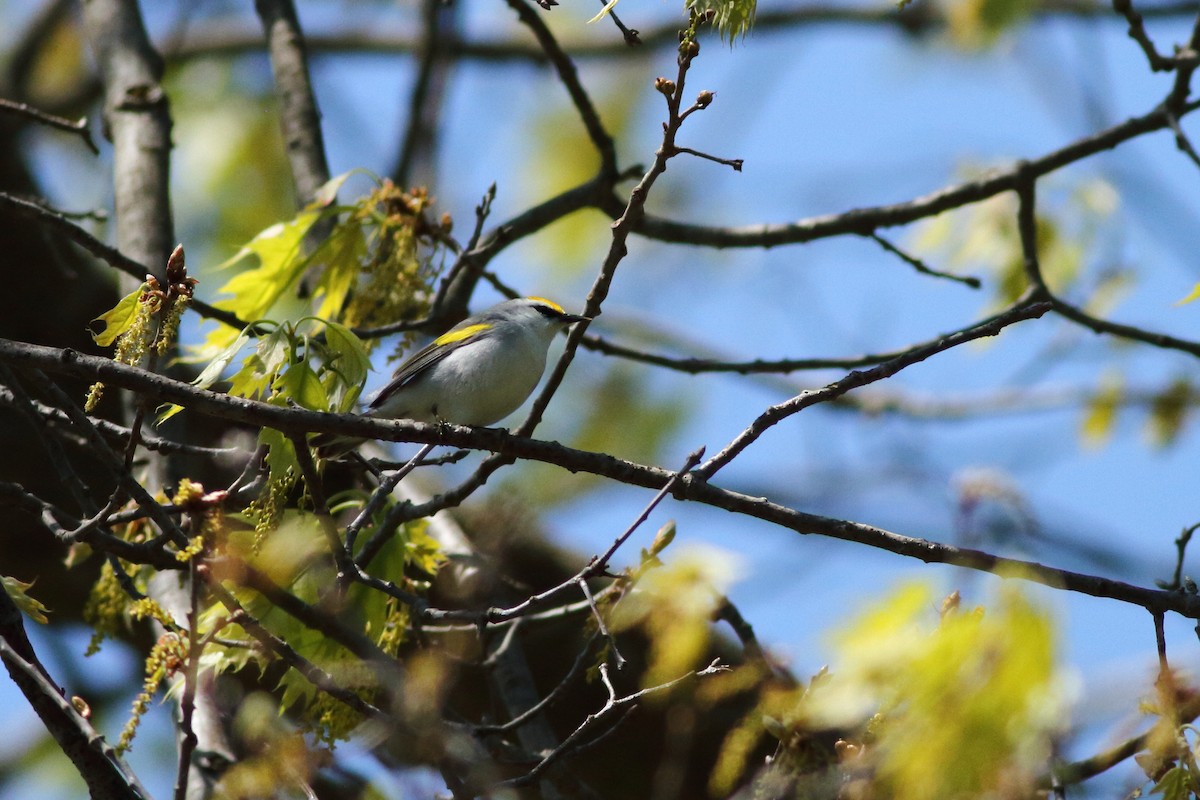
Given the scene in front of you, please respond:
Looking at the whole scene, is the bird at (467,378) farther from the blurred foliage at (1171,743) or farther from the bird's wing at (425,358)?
the blurred foliage at (1171,743)

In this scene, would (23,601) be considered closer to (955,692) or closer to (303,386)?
(303,386)

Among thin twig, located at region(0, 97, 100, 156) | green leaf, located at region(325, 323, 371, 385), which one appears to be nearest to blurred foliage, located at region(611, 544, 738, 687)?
green leaf, located at region(325, 323, 371, 385)

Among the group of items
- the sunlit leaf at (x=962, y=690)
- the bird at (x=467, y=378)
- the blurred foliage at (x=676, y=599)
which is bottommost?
the sunlit leaf at (x=962, y=690)

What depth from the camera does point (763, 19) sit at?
23.6 feet

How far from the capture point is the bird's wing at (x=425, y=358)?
13.2 feet

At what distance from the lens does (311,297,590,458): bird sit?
12.7 feet

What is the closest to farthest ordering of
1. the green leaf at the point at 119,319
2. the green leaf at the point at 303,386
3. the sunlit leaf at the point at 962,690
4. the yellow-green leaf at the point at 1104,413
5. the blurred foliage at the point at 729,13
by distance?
the sunlit leaf at the point at 962,690
the blurred foliage at the point at 729,13
the green leaf at the point at 119,319
the green leaf at the point at 303,386
the yellow-green leaf at the point at 1104,413

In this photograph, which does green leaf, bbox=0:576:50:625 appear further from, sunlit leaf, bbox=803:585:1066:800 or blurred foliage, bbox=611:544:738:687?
sunlit leaf, bbox=803:585:1066:800

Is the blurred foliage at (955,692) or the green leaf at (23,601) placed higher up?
the green leaf at (23,601)

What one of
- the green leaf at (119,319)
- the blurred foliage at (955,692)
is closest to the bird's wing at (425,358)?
the green leaf at (119,319)

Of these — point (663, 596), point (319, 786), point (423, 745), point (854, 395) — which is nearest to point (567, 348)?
point (663, 596)

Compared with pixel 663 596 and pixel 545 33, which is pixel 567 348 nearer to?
pixel 663 596

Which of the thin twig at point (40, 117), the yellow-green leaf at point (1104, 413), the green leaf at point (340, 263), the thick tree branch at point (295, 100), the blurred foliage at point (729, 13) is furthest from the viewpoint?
the yellow-green leaf at point (1104, 413)

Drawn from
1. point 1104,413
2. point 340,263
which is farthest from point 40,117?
point 1104,413
